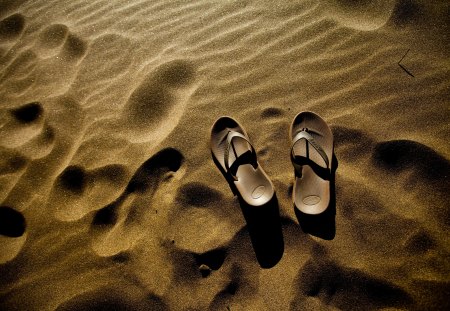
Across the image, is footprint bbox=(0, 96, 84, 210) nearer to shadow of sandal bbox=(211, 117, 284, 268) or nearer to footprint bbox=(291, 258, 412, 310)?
shadow of sandal bbox=(211, 117, 284, 268)

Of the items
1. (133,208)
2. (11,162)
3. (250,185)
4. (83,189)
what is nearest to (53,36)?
(11,162)

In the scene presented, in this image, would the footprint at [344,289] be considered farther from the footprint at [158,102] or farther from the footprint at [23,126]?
the footprint at [23,126]

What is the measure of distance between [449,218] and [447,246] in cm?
18

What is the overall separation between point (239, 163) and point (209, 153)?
10.3 inches

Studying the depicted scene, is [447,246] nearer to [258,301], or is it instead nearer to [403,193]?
[403,193]

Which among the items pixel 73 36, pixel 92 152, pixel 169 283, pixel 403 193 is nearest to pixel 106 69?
pixel 73 36

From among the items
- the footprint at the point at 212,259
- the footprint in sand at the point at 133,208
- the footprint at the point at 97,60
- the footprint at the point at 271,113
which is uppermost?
the footprint at the point at 97,60

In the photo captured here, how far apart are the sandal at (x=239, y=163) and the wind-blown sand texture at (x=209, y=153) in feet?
0.28

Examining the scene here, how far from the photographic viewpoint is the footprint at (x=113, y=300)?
1608 mm

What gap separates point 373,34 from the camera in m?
2.13

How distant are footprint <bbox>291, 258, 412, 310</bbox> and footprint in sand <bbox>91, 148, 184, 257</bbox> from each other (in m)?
1.11

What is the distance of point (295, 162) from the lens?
69.3 inches

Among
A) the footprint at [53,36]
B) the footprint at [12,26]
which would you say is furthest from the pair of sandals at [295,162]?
the footprint at [12,26]

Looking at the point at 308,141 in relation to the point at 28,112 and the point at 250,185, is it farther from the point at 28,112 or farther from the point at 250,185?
the point at 28,112
